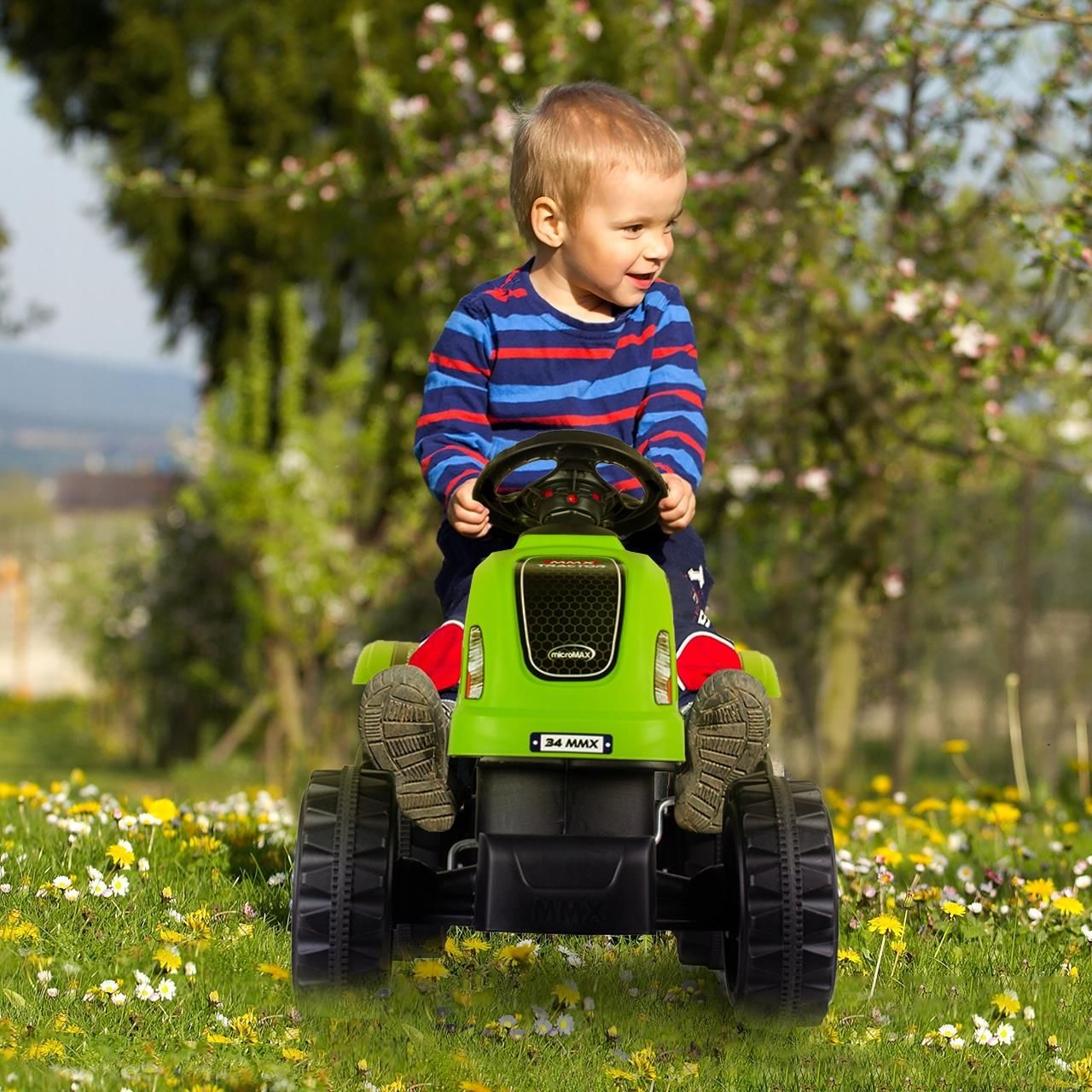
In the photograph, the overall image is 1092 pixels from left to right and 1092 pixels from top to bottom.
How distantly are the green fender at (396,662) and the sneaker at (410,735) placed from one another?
48cm

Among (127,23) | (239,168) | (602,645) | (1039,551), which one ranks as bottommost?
(602,645)

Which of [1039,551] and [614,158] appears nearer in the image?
[614,158]

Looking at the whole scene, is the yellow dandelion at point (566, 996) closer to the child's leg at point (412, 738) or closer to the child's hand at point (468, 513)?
the child's leg at point (412, 738)

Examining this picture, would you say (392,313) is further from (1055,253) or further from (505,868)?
(505,868)

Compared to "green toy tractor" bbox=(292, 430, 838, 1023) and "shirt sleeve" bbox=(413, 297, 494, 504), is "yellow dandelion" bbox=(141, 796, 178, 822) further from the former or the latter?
"shirt sleeve" bbox=(413, 297, 494, 504)

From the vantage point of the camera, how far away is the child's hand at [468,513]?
362 centimetres

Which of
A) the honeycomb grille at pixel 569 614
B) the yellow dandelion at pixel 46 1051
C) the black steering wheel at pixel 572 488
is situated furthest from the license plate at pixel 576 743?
the yellow dandelion at pixel 46 1051

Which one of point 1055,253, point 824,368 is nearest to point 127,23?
point 824,368

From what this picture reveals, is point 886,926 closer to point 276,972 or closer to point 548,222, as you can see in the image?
point 276,972

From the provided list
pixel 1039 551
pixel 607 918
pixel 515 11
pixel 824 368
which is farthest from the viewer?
pixel 1039 551

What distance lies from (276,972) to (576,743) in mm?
917

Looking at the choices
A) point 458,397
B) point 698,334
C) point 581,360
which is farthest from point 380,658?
point 698,334

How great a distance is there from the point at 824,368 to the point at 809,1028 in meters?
6.52

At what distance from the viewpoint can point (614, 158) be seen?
372 cm
